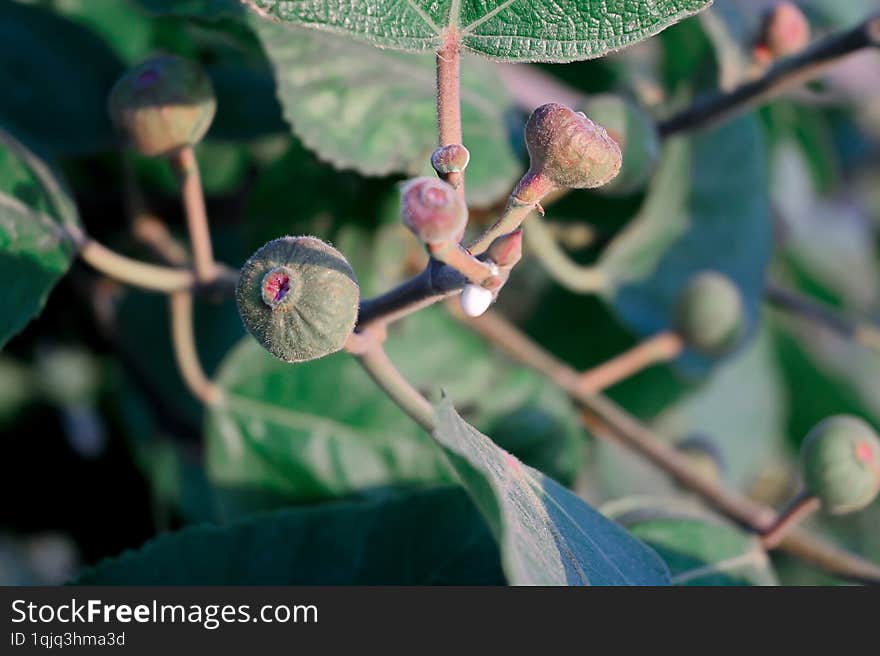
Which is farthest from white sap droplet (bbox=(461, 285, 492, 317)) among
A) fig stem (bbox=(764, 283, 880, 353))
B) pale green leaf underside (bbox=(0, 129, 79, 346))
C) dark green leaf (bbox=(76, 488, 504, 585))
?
fig stem (bbox=(764, 283, 880, 353))

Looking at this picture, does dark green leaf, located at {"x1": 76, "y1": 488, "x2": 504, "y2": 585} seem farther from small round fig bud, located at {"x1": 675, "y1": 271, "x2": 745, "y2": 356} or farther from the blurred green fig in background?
small round fig bud, located at {"x1": 675, "y1": 271, "x2": 745, "y2": 356}

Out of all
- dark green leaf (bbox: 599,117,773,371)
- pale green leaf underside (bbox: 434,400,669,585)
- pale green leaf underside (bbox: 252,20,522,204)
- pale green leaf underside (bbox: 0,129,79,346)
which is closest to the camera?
pale green leaf underside (bbox: 434,400,669,585)

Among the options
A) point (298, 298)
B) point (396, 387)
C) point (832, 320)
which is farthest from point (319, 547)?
point (832, 320)

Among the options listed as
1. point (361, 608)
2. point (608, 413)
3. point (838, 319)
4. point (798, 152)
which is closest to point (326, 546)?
point (361, 608)

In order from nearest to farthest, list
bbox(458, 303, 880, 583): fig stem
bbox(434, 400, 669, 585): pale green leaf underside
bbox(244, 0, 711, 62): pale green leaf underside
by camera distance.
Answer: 1. bbox(434, 400, 669, 585): pale green leaf underside
2. bbox(244, 0, 711, 62): pale green leaf underside
3. bbox(458, 303, 880, 583): fig stem

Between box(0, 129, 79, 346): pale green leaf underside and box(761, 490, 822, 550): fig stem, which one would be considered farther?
box(761, 490, 822, 550): fig stem

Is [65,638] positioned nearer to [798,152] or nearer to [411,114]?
[411,114]

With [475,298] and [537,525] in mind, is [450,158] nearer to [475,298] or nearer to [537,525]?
[475,298]
